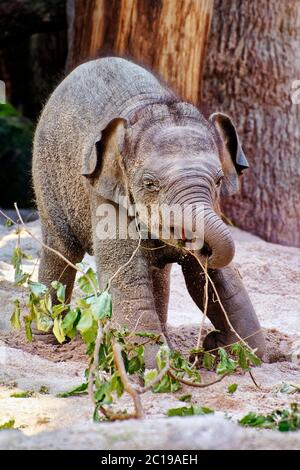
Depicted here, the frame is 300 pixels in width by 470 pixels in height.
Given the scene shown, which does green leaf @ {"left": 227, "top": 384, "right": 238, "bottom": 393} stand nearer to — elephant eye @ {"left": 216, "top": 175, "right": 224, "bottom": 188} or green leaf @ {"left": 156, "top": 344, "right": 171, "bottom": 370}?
green leaf @ {"left": 156, "top": 344, "right": 171, "bottom": 370}

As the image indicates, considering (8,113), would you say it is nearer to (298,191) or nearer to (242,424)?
(298,191)

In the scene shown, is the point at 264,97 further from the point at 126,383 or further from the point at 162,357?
the point at 126,383

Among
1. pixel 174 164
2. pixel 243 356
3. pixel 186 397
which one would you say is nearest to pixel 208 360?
pixel 243 356

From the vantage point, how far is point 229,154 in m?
6.50

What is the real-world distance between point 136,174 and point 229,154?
0.70 metres

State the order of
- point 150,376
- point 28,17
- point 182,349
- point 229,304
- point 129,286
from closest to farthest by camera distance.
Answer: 1. point 150,376
2. point 129,286
3. point 229,304
4. point 182,349
5. point 28,17

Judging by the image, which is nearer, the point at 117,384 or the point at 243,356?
the point at 117,384

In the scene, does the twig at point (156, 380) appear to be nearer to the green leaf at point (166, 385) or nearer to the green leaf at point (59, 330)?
the green leaf at point (166, 385)

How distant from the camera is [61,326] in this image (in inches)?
216

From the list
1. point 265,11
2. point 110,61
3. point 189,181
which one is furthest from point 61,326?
point 265,11

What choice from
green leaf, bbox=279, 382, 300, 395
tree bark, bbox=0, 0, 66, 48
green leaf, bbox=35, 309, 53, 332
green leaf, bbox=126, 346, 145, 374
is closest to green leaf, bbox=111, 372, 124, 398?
green leaf, bbox=126, 346, 145, 374

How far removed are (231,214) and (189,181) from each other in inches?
192

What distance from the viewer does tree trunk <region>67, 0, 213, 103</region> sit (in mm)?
9477

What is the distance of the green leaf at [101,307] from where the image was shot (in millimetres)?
5156
